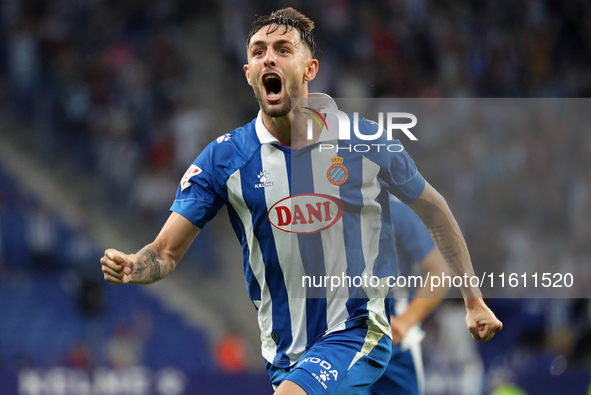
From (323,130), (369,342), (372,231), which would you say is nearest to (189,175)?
(323,130)

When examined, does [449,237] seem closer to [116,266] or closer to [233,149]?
[233,149]

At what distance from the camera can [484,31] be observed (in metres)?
12.8

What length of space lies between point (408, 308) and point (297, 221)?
168 cm

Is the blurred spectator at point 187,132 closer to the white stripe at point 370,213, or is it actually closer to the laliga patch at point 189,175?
the laliga patch at point 189,175

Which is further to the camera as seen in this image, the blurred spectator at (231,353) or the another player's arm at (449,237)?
the blurred spectator at (231,353)

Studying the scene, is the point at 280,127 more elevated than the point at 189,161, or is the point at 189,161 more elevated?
the point at 189,161

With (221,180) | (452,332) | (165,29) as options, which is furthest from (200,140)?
(221,180)

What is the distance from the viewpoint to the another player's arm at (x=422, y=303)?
5148 millimetres

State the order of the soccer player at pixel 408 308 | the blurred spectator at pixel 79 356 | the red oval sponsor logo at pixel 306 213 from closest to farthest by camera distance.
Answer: the red oval sponsor logo at pixel 306 213
the soccer player at pixel 408 308
the blurred spectator at pixel 79 356

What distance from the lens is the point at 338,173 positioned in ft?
13.0

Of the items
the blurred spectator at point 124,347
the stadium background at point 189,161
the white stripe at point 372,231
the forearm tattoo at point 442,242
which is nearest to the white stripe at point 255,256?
the white stripe at point 372,231

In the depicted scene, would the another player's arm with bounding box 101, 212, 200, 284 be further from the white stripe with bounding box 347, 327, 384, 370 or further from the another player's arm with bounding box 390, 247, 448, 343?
the another player's arm with bounding box 390, 247, 448, 343

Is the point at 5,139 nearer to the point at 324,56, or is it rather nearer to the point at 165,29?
the point at 165,29

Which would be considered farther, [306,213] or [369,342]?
[306,213]
